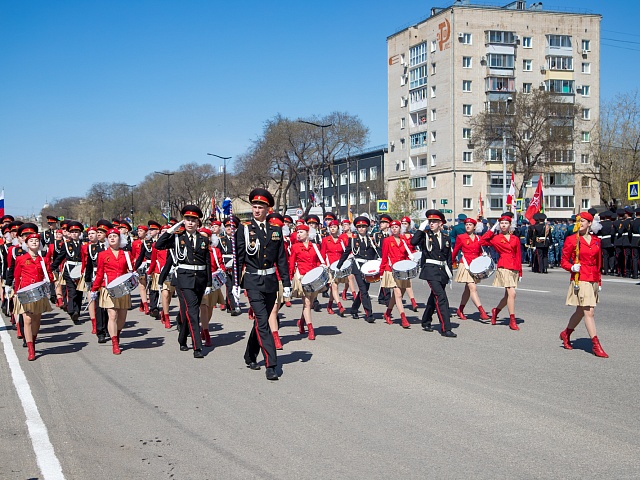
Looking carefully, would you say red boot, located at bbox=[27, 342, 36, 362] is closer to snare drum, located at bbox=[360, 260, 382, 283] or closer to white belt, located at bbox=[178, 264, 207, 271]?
white belt, located at bbox=[178, 264, 207, 271]

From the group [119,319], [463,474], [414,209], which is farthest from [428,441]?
[414,209]

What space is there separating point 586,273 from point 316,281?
3.94m

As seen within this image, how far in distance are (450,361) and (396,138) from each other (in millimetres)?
79225

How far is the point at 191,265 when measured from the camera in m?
9.82

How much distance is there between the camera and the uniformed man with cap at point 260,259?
8.49 m

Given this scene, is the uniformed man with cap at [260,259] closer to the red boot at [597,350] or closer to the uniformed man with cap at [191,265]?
the uniformed man with cap at [191,265]

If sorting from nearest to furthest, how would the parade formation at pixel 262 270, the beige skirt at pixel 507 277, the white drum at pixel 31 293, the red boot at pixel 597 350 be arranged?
the parade formation at pixel 262 270 → the red boot at pixel 597 350 → the white drum at pixel 31 293 → the beige skirt at pixel 507 277

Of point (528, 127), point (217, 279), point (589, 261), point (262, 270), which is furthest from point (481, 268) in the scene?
point (528, 127)

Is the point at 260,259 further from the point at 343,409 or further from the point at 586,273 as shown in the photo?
the point at 586,273

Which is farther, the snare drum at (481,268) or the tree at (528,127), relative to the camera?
the tree at (528,127)

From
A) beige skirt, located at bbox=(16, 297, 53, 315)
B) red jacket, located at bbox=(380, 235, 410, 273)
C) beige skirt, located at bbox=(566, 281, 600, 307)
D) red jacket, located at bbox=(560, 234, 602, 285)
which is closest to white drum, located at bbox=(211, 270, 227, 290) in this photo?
Answer: beige skirt, located at bbox=(16, 297, 53, 315)

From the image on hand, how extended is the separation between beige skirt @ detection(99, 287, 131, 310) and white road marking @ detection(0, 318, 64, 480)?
1425 mm

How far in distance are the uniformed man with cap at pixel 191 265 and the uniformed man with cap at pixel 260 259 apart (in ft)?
4.52

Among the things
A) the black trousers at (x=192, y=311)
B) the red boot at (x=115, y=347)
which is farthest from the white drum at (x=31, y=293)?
the black trousers at (x=192, y=311)
